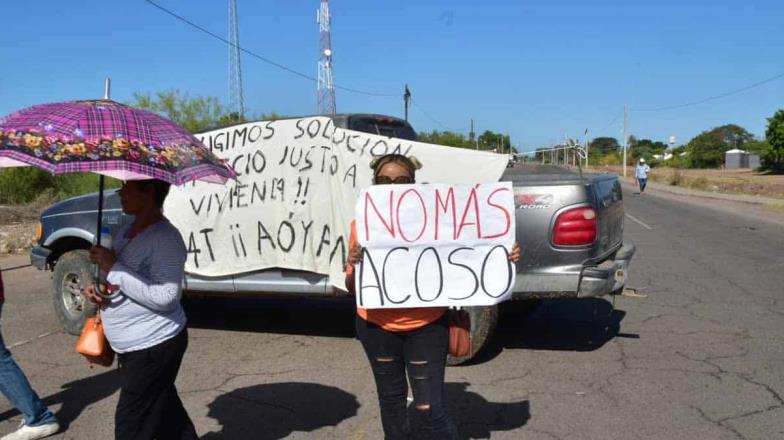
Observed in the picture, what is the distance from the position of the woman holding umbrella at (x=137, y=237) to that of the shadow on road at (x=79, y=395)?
63.7 inches

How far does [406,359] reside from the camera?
3123 millimetres

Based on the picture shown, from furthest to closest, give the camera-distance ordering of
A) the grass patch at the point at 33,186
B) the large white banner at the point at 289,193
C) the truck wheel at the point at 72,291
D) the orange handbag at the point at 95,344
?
the grass patch at the point at 33,186, the truck wheel at the point at 72,291, the large white banner at the point at 289,193, the orange handbag at the point at 95,344

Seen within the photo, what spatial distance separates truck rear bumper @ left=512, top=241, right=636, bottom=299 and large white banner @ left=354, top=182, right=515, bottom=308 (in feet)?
7.13

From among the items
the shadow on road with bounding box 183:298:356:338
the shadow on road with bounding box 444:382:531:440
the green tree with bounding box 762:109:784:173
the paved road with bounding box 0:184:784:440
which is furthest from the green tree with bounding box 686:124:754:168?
the shadow on road with bounding box 444:382:531:440

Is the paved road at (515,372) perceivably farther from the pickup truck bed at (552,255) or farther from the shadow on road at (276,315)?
the pickup truck bed at (552,255)

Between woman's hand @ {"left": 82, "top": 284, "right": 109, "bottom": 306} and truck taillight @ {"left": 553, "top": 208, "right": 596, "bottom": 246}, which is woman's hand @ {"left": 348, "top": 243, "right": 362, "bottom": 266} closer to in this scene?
woman's hand @ {"left": 82, "top": 284, "right": 109, "bottom": 306}

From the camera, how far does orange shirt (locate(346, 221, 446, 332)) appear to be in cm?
310

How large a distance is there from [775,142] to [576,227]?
205ft

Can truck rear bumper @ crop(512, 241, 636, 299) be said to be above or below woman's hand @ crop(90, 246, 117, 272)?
below

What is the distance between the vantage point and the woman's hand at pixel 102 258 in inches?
120

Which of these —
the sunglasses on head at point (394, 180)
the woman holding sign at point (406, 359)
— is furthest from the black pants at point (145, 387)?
the sunglasses on head at point (394, 180)

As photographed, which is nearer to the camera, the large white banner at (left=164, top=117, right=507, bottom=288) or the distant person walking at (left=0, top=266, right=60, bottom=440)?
the distant person walking at (left=0, top=266, right=60, bottom=440)

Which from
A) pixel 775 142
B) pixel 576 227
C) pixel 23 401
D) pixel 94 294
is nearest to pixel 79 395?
pixel 23 401

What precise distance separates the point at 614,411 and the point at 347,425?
5.80 ft
